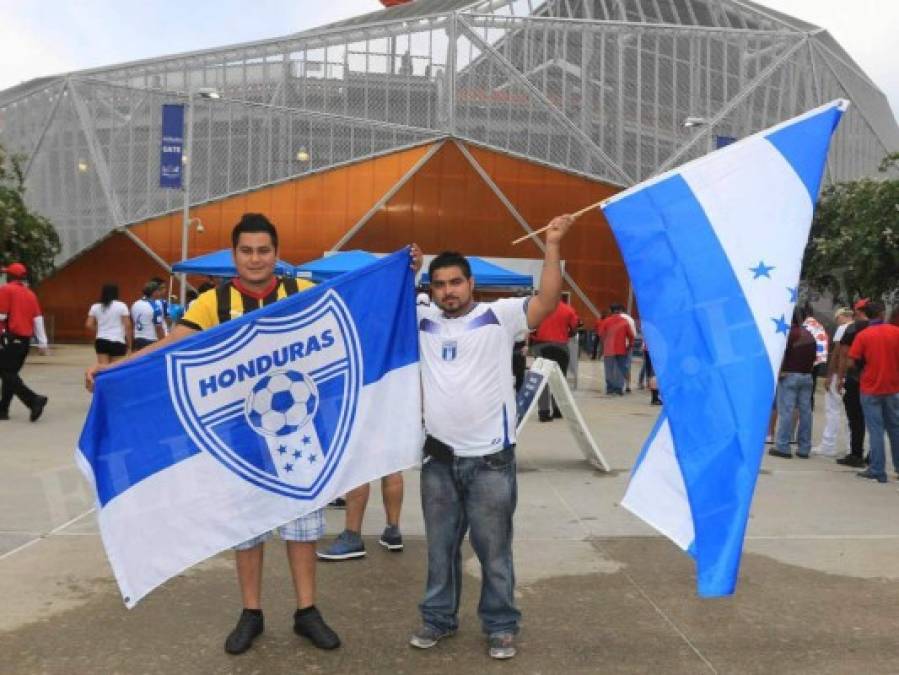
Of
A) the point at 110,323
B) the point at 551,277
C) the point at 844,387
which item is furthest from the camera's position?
the point at 110,323

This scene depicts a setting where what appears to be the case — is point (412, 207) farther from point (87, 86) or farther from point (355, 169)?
point (87, 86)

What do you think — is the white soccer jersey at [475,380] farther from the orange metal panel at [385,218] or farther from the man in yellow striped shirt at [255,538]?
the orange metal panel at [385,218]

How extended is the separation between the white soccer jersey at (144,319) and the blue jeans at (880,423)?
9.31 m

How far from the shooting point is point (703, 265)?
3.86 m

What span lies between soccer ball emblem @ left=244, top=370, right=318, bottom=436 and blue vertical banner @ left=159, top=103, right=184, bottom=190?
19436mm

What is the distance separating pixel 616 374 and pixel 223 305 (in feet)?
42.4

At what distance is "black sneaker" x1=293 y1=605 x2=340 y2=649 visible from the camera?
3822 millimetres

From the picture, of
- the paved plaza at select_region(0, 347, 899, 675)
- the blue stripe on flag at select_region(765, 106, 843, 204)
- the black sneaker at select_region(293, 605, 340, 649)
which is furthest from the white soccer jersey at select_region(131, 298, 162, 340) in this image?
the blue stripe on flag at select_region(765, 106, 843, 204)

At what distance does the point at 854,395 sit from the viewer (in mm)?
9148

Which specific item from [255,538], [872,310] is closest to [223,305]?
[255,538]

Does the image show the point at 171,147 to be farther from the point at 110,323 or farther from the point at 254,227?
the point at 254,227

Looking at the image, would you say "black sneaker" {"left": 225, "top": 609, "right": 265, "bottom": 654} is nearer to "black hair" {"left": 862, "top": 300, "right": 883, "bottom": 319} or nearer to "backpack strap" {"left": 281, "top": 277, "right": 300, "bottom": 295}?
"backpack strap" {"left": 281, "top": 277, "right": 300, "bottom": 295}

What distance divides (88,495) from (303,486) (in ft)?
11.9

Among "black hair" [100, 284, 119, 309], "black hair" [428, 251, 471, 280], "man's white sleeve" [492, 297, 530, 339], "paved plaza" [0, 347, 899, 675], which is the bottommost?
"paved plaza" [0, 347, 899, 675]
